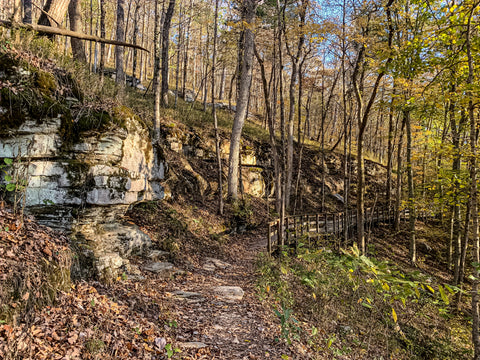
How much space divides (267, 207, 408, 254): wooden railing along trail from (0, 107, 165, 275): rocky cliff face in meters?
4.96

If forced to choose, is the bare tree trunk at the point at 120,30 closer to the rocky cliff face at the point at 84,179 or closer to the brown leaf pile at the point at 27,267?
the rocky cliff face at the point at 84,179

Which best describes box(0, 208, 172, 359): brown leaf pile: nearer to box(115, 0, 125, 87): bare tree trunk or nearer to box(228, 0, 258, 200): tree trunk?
box(228, 0, 258, 200): tree trunk

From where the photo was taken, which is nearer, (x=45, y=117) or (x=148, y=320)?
(x=148, y=320)

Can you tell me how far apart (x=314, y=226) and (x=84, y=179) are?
11222 mm

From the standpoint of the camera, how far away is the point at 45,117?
16.1 feet

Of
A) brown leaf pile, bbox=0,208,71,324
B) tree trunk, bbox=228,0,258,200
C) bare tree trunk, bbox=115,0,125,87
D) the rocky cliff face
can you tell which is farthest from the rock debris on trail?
bare tree trunk, bbox=115,0,125,87

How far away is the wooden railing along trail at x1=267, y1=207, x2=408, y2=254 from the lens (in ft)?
33.2

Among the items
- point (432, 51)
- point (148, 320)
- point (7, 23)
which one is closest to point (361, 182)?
point (432, 51)

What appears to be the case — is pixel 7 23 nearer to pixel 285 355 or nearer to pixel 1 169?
pixel 1 169

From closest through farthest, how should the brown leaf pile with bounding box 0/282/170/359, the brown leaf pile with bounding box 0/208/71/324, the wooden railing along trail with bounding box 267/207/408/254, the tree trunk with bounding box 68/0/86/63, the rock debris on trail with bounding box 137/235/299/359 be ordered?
the brown leaf pile with bounding box 0/282/170/359 → the brown leaf pile with bounding box 0/208/71/324 → the rock debris on trail with bounding box 137/235/299/359 → the tree trunk with bounding box 68/0/86/63 → the wooden railing along trail with bounding box 267/207/408/254

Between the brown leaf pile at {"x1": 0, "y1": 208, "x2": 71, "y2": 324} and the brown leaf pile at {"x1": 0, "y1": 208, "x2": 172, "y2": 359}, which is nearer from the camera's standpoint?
the brown leaf pile at {"x1": 0, "y1": 208, "x2": 172, "y2": 359}

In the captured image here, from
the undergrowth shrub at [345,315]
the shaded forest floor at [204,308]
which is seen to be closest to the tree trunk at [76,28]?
the shaded forest floor at [204,308]

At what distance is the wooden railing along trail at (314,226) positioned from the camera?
1012cm

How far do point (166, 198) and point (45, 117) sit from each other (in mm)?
5275
